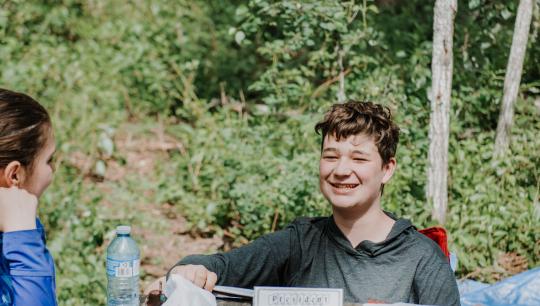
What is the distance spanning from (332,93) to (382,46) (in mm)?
573

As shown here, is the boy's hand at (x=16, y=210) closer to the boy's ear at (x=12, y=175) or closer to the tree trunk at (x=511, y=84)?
the boy's ear at (x=12, y=175)

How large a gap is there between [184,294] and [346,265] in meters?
0.66

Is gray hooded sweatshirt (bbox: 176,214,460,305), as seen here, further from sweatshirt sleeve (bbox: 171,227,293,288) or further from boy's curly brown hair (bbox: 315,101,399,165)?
boy's curly brown hair (bbox: 315,101,399,165)

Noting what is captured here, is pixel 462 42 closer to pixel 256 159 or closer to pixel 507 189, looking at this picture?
pixel 507 189

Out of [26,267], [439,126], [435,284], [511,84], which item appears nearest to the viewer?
[26,267]

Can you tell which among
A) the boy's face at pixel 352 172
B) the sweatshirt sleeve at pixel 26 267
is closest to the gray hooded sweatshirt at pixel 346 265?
the boy's face at pixel 352 172

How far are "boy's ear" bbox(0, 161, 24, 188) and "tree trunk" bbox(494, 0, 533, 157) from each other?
3393 millimetres

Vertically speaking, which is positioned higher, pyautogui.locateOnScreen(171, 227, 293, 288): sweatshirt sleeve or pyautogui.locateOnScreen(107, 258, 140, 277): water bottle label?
pyautogui.locateOnScreen(107, 258, 140, 277): water bottle label

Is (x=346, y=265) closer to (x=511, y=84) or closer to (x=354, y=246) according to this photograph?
(x=354, y=246)

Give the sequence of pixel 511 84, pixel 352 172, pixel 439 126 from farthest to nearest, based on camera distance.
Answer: pixel 511 84
pixel 439 126
pixel 352 172

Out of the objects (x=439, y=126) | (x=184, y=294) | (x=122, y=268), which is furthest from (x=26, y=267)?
(x=439, y=126)

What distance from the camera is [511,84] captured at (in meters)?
4.79

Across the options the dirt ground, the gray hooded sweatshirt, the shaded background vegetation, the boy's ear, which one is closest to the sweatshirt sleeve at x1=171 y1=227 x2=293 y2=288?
the gray hooded sweatshirt

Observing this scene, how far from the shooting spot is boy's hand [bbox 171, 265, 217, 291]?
233cm
